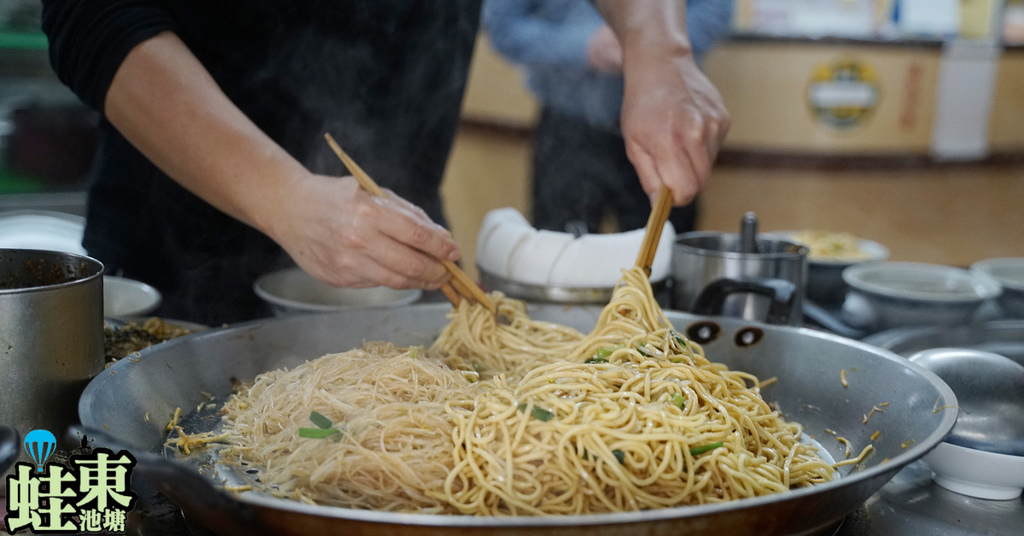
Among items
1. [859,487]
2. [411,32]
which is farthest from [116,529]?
[411,32]

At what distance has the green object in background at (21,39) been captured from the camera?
14.1 feet

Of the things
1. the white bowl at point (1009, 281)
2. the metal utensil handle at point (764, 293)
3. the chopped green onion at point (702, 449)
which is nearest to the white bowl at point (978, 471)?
the chopped green onion at point (702, 449)

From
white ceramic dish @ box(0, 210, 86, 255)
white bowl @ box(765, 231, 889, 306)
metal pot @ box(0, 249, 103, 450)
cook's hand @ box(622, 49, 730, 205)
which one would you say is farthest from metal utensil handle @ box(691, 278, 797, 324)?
white ceramic dish @ box(0, 210, 86, 255)

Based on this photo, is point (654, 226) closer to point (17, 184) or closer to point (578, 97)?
point (578, 97)

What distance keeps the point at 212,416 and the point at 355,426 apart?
0.39 m

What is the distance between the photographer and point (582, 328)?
210 centimetres

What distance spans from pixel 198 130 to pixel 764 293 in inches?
55.0

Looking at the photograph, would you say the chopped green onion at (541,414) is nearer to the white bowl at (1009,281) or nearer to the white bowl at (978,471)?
the white bowl at (978,471)

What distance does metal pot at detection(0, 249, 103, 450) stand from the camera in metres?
1.22

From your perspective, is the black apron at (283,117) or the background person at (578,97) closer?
the black apron at (283,117)

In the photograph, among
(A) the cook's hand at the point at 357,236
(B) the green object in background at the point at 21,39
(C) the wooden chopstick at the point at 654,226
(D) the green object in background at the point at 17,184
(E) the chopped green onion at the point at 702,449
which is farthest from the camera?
(D) the green object in background at the point at 17,184

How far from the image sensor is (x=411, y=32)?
8.50 ft

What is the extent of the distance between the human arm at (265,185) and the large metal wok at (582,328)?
26cm

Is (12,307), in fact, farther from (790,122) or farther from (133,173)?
(790,122)
